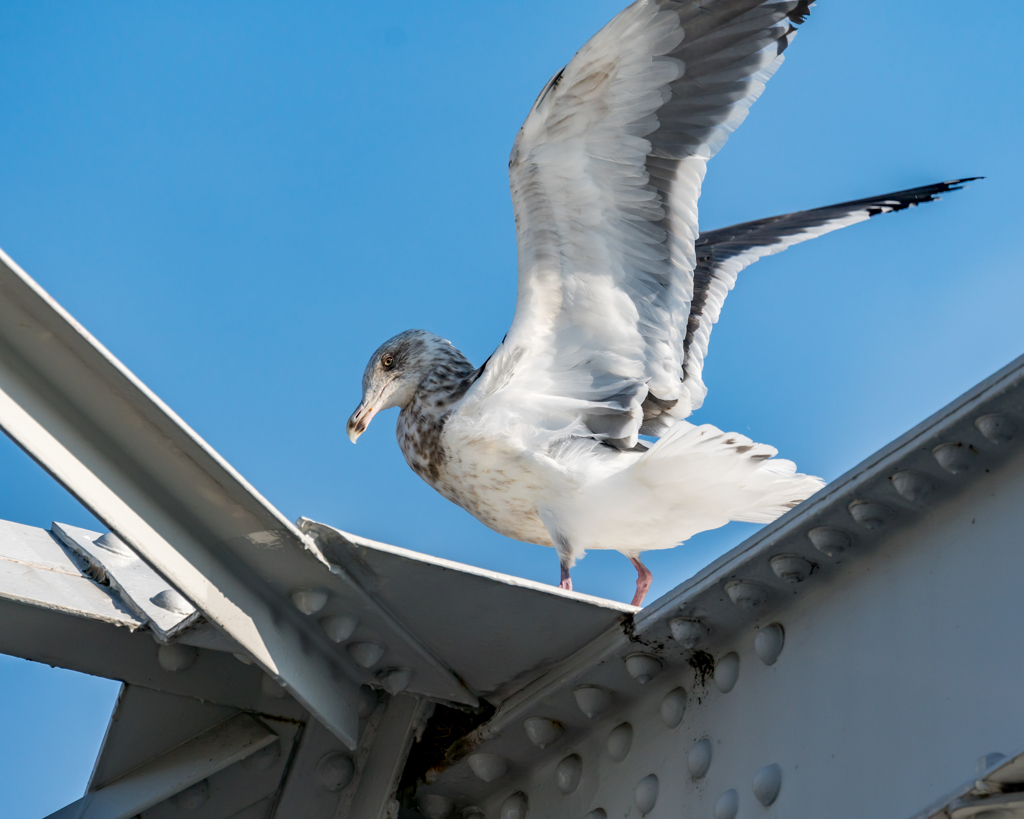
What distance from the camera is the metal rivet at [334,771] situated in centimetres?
226

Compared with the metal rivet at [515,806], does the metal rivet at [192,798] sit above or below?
above

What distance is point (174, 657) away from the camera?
223 cm

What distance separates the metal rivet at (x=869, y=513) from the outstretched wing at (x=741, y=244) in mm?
2791

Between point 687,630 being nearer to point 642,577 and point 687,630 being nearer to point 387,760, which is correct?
point 387,760

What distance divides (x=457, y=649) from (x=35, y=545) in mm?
1272

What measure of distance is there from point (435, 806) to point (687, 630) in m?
0.86

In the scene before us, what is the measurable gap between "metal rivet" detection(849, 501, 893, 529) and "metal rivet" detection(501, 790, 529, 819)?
108cm

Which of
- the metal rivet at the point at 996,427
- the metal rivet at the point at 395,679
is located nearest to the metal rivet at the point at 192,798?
the metal rivet at the point at 395,679

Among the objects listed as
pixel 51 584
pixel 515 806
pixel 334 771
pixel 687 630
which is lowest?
pixel 515 806

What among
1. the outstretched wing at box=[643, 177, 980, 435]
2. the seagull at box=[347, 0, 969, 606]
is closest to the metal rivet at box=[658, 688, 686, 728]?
the seagull at box=[347, 0, 969, 606]

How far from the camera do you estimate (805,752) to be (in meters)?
1.50

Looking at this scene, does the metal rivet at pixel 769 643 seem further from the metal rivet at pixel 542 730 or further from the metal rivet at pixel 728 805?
the metal rivet at pixel 542 730

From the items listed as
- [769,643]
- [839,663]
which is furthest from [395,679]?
[839,663]

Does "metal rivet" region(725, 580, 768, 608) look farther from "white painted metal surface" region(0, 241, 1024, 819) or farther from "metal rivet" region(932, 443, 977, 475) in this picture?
"metal rivet" region(932, 443, 977, 475)
